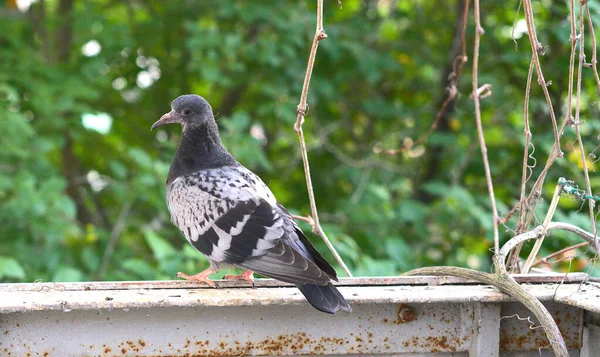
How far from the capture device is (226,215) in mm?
2393

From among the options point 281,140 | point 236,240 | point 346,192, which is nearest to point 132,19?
point 281,140

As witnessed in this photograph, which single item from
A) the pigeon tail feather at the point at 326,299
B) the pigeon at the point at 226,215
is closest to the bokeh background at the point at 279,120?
the pigeon at the point at 226,215

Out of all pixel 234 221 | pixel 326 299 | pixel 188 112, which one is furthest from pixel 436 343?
pixel 188 112

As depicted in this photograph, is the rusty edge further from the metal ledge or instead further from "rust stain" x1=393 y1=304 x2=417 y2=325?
"rust stain" x1=393 y1=304 x2=417 y2=325

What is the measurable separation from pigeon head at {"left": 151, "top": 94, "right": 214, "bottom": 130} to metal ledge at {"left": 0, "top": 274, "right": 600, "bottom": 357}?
848 millimetres

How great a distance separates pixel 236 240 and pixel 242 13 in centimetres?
245

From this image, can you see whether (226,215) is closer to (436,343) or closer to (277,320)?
(277,320)

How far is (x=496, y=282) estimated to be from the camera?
1.90 m

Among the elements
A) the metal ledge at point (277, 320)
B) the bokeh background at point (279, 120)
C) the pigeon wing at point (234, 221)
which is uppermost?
the bokeh background at point (279, 120)

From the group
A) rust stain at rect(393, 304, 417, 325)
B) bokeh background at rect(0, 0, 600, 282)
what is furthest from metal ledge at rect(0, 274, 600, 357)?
bokeh background at rect(0, 0, 600, 282)

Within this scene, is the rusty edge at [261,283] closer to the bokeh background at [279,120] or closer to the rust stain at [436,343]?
the rust stain at [436,343]

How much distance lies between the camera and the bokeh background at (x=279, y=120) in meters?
4.12

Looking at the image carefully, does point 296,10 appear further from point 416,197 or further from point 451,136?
point 416,197

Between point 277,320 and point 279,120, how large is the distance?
10.7ft
